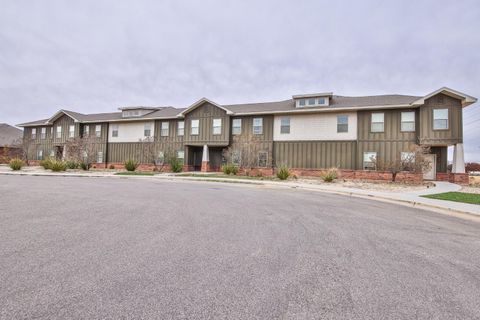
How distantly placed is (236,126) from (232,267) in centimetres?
2323

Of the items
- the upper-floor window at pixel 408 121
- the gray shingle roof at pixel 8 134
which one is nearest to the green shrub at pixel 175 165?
the upper-floor window at pixel 408 121

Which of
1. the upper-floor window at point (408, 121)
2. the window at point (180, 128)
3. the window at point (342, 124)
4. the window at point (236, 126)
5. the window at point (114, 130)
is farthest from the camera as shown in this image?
the window at point (114, 130)

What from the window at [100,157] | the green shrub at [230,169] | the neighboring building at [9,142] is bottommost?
the green shrub at [230,169]

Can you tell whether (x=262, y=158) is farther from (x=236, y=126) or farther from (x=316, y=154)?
(x=316, y=154)

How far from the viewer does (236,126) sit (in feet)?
85.6

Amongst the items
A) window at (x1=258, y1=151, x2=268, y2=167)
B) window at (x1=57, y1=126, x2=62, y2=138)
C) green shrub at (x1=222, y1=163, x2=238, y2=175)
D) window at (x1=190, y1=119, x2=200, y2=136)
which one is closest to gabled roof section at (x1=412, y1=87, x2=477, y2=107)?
window at (x1=258, y1=151, x2=268, y2=167)

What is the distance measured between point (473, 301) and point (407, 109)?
73.1 feet

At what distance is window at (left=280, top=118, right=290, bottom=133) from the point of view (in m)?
24.3

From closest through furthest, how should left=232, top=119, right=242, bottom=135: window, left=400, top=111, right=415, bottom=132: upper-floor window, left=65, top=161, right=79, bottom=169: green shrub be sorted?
left=400, top=111, right=415, bottom=132: upper-floor window < left=232, top=119, right=242, bottom=135: window < left=65, top=161, right=79, bottom=169: green shrub

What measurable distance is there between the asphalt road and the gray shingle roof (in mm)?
53332

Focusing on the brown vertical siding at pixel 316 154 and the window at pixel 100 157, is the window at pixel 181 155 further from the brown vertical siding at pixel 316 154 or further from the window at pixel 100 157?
Answer: the window at pixel 100 157

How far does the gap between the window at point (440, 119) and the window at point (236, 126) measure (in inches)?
659

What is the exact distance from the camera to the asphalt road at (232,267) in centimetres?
248

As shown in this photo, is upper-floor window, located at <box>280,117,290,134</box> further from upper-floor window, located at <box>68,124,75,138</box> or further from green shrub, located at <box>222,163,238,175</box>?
upper-floor window, located at <box>68,124,75,138</box>
